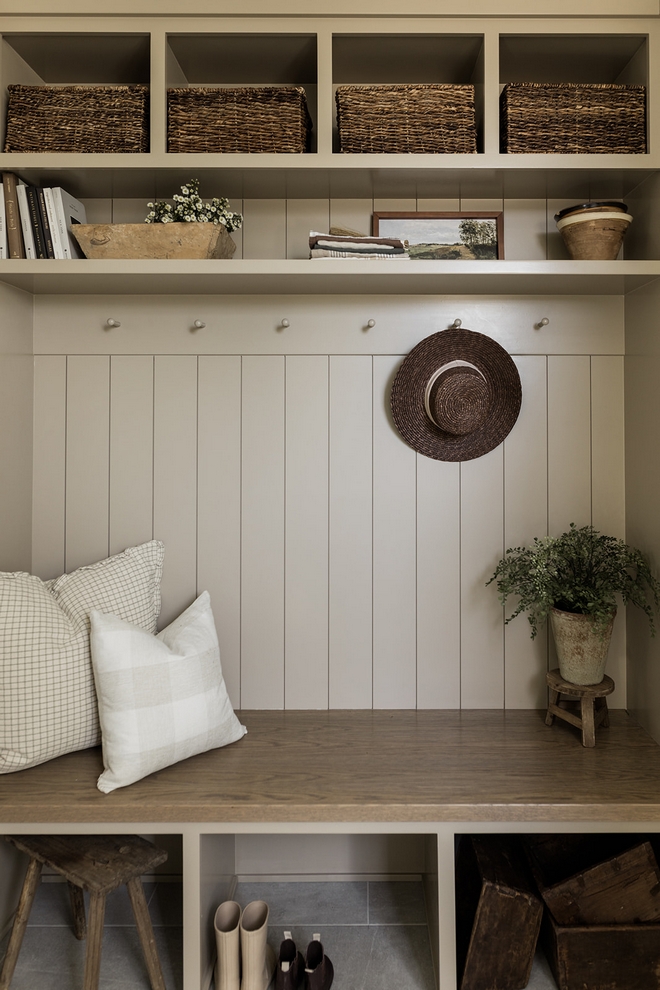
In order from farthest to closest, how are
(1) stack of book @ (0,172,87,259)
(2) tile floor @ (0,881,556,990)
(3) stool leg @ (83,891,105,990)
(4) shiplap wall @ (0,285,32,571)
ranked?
(4) shiplap wall @ (0,285,32,571)
(1) stack of book @ (0,172,87,259)
(2) tile floor @ (0,881,556,990)
(3) stool leg @ (83,891,105,990)

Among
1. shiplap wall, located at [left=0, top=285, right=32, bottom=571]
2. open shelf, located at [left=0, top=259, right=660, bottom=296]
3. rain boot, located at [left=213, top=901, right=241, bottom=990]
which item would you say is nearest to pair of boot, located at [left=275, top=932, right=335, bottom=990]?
rain boot, located at [left=213, top=901, right=241, bottom=990]

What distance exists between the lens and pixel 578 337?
2129 millimetres

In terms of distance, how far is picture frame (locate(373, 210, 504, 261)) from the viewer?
6.83ft

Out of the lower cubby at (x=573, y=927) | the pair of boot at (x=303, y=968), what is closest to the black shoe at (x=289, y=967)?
the pair of boot at (x=303, y=968)

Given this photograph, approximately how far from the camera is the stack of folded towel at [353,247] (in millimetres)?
1874

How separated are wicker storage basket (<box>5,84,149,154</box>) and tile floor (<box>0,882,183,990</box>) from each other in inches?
84.5

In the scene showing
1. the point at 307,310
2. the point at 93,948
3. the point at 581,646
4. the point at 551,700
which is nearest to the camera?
the point at 93,948

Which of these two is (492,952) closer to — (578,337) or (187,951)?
(187,951)

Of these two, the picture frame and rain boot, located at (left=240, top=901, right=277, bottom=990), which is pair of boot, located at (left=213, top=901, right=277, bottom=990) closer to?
rain boot, located at (left=240, top=901, right=277, bottom=990)

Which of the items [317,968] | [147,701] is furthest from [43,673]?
Answer: [317,968]

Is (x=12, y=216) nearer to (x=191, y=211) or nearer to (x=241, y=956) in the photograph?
(x=191, y=211)

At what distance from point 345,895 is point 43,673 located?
1.14m

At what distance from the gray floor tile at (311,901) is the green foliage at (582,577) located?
972mm

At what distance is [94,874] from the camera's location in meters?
1.58
